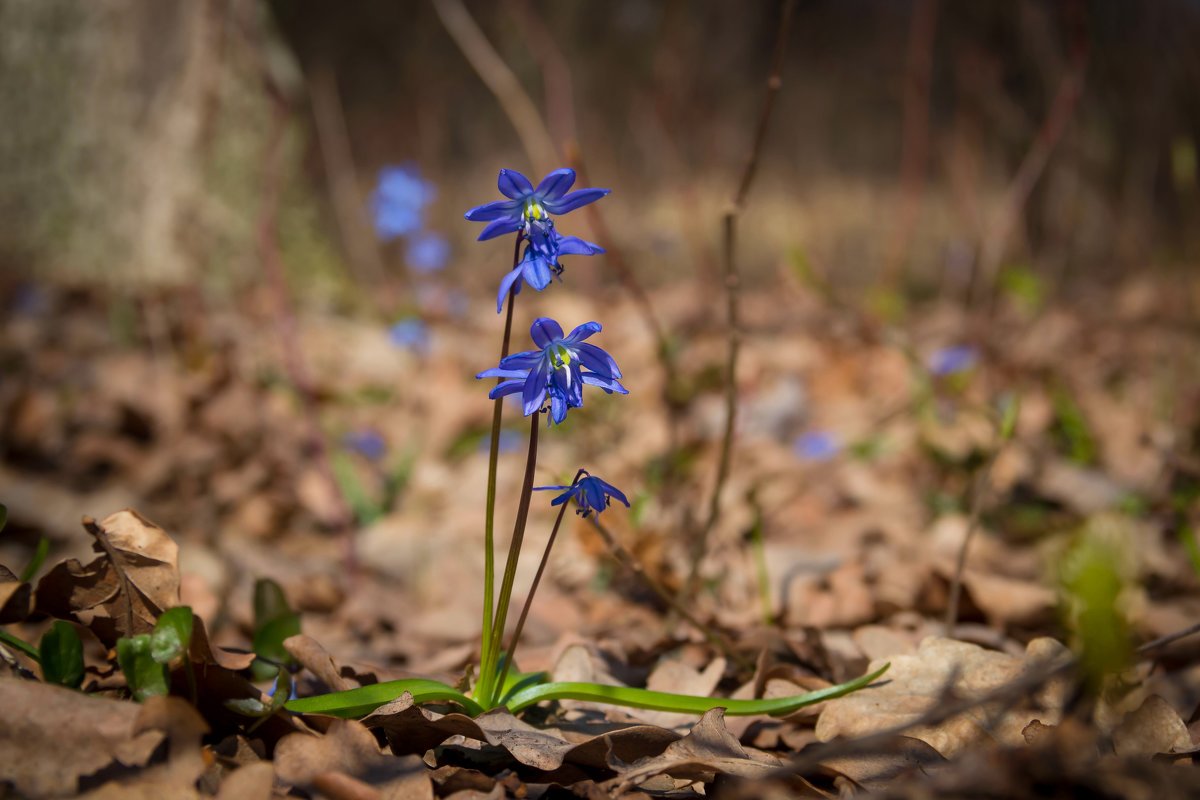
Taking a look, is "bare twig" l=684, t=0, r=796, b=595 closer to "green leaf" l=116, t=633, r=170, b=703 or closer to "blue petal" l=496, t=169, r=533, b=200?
"blue petal" l=496, t=169, r=533, b=200

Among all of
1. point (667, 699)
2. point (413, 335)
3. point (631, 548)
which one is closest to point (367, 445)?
point (413, 335)

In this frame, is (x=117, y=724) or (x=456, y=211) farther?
(x=456, y=211)

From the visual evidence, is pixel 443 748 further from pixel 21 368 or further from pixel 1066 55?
pixel 1066 55

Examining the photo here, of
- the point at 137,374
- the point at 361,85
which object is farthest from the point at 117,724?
the point at 361,85

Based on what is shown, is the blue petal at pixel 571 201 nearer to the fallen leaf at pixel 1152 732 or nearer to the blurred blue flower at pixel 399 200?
the fallen leaf at pixel 1152 732

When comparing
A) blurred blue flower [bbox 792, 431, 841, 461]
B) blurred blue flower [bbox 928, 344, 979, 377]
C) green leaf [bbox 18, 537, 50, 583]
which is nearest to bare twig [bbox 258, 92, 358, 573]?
green leaf [bbox 18, 537, 50, 583]

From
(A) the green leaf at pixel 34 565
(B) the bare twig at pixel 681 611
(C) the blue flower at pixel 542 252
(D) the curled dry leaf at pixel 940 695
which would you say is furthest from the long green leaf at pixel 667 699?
(A) the green leaf at pixel 34 565
